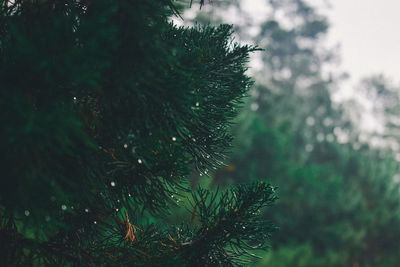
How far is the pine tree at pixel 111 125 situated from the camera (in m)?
1.03

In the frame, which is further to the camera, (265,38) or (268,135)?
(265,38)

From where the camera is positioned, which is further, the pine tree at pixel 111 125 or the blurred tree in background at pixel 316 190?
the blurred tree in background at pixel 316 190

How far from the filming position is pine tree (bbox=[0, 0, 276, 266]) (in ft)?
3.38

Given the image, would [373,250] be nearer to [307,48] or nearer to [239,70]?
[239,70]

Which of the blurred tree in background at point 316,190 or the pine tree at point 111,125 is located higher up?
the blurred tree in background at point 316,190

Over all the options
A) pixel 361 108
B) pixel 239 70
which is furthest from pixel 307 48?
pixel 239 70

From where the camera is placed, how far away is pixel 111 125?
1.34 m

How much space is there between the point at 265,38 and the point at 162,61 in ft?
Result: 87.8

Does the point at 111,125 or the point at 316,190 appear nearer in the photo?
the point at 111,125

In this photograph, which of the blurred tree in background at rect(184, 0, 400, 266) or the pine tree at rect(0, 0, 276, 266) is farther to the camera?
the blurred tree in background at rect(184, 0, 400, 266)

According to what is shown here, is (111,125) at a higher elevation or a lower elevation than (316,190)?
lower

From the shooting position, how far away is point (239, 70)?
1793 mm

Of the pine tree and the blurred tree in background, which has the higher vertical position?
the blurred tree in background

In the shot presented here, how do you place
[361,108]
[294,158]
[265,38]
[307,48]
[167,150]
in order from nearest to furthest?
[167,150], [294,158], [265,38], [307,48], [361,108]
